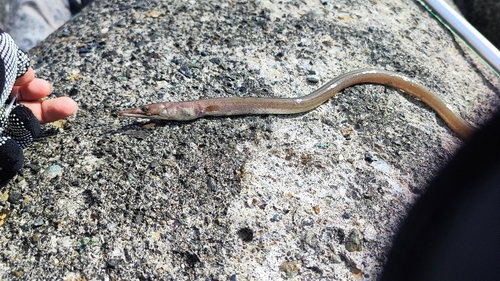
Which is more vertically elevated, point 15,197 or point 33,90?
point 33,90

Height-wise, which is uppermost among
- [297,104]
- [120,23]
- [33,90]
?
[33,90]

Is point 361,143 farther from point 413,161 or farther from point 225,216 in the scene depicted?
point 225,216

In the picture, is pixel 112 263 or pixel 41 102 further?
pixel 41 102

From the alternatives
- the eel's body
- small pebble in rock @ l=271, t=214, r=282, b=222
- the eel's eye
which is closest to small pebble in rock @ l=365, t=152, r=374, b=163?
the eel's body

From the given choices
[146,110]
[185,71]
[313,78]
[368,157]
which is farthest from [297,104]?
[146,110]

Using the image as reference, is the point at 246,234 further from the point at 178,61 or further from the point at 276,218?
the point at 178,61

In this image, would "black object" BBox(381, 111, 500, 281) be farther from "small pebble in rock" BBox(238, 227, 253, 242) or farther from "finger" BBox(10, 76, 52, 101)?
"finger" BBox(10, 76, 52, 101)

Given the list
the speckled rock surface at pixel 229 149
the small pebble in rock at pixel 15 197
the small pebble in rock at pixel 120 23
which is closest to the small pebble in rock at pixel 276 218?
the speckled rock surface at pixel 229 149
